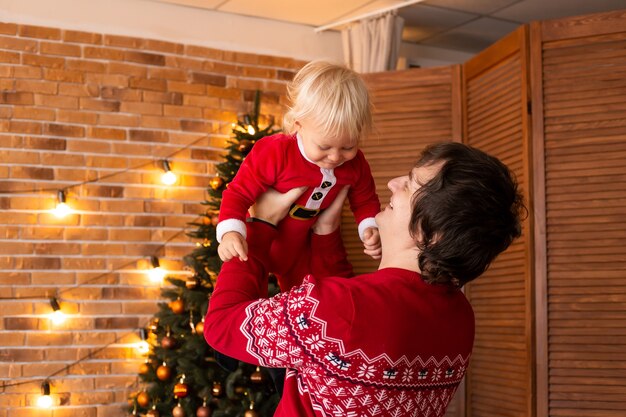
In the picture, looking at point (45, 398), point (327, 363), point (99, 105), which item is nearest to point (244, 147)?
point (99, 105)

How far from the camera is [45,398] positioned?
4.44m

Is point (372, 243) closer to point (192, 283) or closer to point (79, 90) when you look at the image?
point (192, 283)

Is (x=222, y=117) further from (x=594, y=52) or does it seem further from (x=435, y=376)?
(x=435, y=376)

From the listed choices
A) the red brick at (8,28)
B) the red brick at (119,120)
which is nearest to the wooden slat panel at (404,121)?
the red brick at (119,120)

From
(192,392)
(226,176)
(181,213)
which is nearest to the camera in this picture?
(192,392)

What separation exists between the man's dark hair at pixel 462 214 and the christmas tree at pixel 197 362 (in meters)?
2.66

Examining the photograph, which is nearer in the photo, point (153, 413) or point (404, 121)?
point (153, 413)

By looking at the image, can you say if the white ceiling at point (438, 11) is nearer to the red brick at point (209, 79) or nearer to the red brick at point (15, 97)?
the red brick at point (209, 79)

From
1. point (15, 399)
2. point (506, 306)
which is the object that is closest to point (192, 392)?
point (15, 399)

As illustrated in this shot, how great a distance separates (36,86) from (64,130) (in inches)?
11.6

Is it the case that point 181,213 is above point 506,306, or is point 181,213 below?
above

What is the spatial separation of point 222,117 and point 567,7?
2.30m

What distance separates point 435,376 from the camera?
1.54 m

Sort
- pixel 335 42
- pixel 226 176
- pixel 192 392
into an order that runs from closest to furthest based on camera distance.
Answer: pixel 192 392 → pixel 226 176 → pixel 335 42
